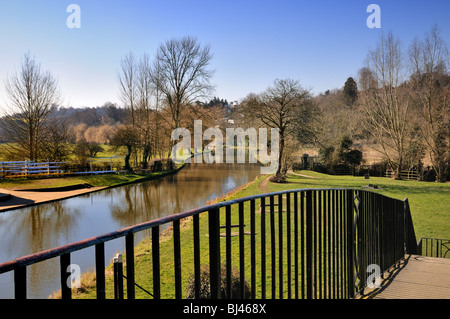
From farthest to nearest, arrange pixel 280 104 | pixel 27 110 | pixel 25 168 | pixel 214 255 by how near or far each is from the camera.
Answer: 1. pixel 27 110
2. pixel 280 104
3. pixel 25 168
4. pixel 214 255

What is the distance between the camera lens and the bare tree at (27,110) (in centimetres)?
2144

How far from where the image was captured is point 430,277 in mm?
4352

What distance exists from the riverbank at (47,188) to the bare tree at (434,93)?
22208 mm

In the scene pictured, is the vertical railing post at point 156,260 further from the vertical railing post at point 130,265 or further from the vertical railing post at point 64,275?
the vertical railing post at point 64,275

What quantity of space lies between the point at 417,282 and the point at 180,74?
3120 cm

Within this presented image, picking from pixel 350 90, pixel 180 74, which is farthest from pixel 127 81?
pixel 350 90

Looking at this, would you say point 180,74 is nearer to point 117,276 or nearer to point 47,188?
point 47,188

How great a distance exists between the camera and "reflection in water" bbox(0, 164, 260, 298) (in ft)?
23.0

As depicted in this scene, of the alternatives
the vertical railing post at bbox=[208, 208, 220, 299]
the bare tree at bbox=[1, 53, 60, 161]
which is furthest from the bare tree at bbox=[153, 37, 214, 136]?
the vertical railing post at bbox=[208, 208, 220, 299]

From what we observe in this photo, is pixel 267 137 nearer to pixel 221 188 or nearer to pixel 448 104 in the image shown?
pixel 221 188

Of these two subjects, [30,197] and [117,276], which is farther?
[30,197]

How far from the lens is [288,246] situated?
237 centimetres
